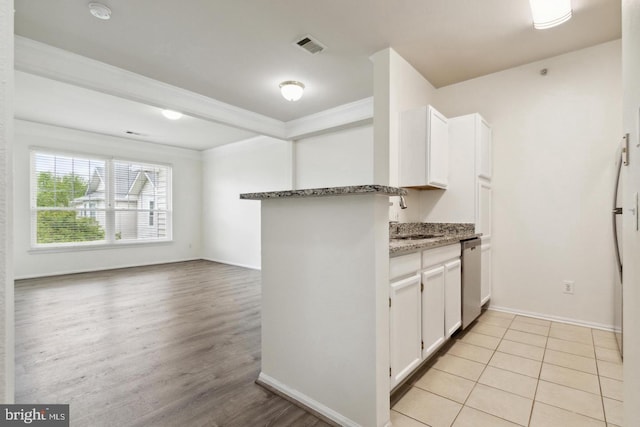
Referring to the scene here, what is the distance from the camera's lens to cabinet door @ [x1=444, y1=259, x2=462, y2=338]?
230 centimetres

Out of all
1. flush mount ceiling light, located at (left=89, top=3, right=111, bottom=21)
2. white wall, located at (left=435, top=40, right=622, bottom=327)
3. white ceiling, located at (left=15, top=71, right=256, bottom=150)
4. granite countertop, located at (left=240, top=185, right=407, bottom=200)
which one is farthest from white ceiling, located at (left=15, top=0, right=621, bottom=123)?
granite countertop, located at (left=240, top=185, right=407, bottom=200)

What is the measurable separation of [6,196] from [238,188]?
6281 mm

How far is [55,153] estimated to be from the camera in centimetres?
551

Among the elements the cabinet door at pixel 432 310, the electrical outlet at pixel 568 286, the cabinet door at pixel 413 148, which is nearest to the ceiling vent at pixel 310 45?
the cabinet door at pixel 413 148

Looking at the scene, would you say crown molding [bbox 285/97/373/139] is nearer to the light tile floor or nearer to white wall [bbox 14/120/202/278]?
the light tile floor

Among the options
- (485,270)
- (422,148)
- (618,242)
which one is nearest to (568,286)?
(618,242)

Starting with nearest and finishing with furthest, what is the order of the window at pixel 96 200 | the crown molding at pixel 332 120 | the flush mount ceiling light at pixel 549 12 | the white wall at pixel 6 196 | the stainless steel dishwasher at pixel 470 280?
the white wall at pixel 6 196 → the flush mount ceiling light at pixel 549 12 → the stainless steel dishwasher at pixel 470 280 → the crown molding at pixel 332 120 → the window at pixel 96 200

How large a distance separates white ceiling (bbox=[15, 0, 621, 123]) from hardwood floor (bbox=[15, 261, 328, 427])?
2717mm

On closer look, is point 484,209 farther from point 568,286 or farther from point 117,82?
point 117,82

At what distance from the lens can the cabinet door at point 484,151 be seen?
3.08 m

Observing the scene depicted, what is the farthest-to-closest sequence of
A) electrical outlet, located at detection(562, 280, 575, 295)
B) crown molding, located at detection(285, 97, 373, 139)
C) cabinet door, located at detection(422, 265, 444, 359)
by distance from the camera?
crown molding, located at detection(285, 97, 373, 139), electrical outlet, located at detection(562, 280, 575, 295), cabinet door, located at detection(422, 265, 444, 359)

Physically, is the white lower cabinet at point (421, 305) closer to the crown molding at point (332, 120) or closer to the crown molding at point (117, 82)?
the crown molding at point (332, 120)

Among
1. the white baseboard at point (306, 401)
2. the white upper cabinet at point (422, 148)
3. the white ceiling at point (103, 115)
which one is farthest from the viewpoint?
the white ceiling at point (103, 115)

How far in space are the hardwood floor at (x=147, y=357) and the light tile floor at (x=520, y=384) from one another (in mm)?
729
